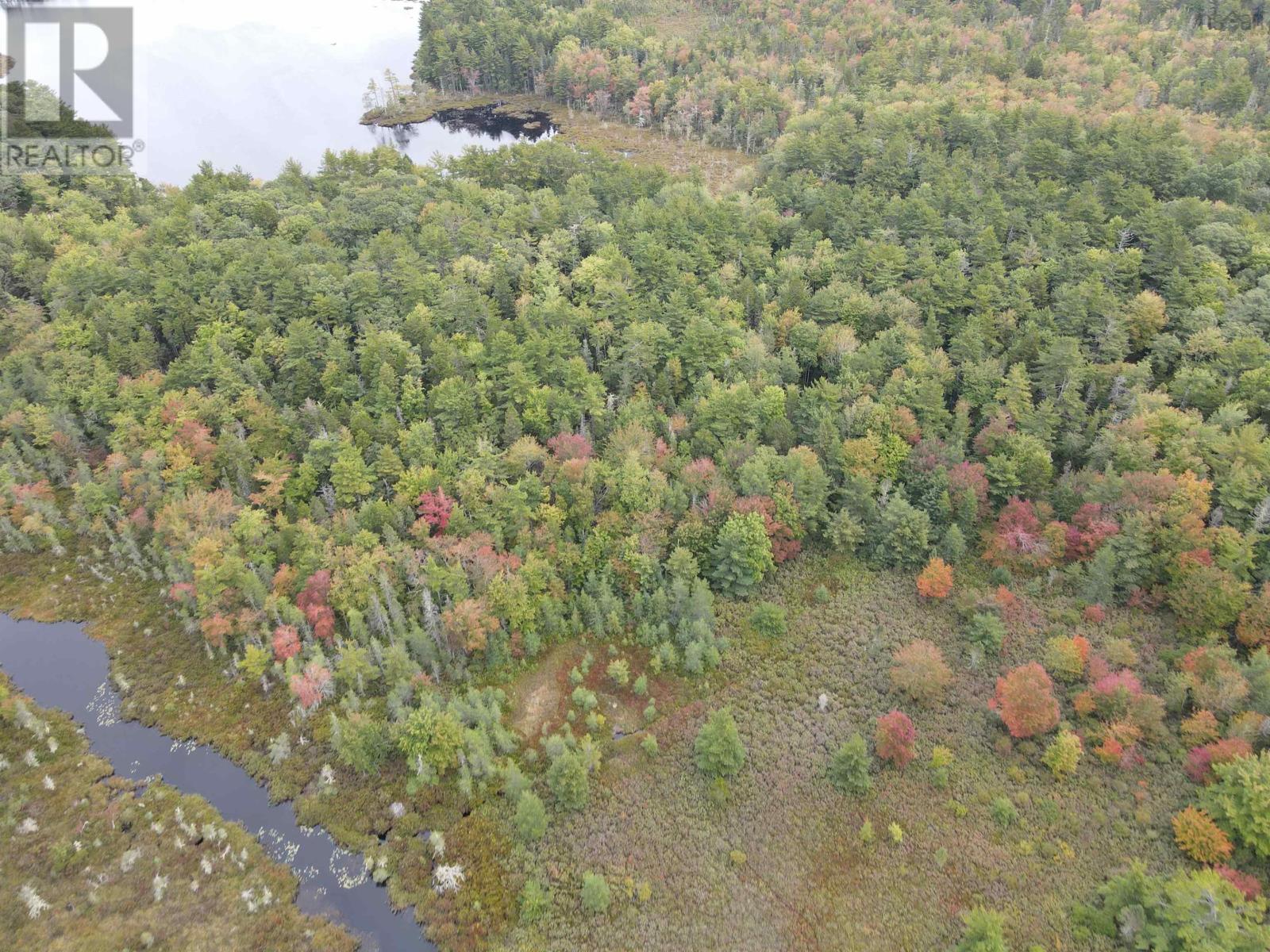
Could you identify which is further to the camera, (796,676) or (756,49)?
(756,49)

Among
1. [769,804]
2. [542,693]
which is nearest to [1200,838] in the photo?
[769,804]

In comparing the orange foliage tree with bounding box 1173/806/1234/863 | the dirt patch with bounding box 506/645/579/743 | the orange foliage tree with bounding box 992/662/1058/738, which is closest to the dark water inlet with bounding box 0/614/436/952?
the dirt patch with bounding box 506/645/579/743

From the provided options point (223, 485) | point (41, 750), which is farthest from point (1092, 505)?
point (41, 750)

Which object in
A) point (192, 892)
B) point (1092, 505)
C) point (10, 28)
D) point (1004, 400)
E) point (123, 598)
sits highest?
point (10, 28)

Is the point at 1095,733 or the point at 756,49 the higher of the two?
the point at 756,49

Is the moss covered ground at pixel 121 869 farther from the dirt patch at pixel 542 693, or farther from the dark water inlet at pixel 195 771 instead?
the dirt patch at pixel 542 693

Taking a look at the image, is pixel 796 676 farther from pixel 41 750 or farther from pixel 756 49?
pixel 756 49

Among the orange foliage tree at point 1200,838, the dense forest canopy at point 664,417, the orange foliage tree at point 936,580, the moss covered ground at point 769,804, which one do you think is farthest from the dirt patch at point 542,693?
the orange foliage tree at point 1200,838
